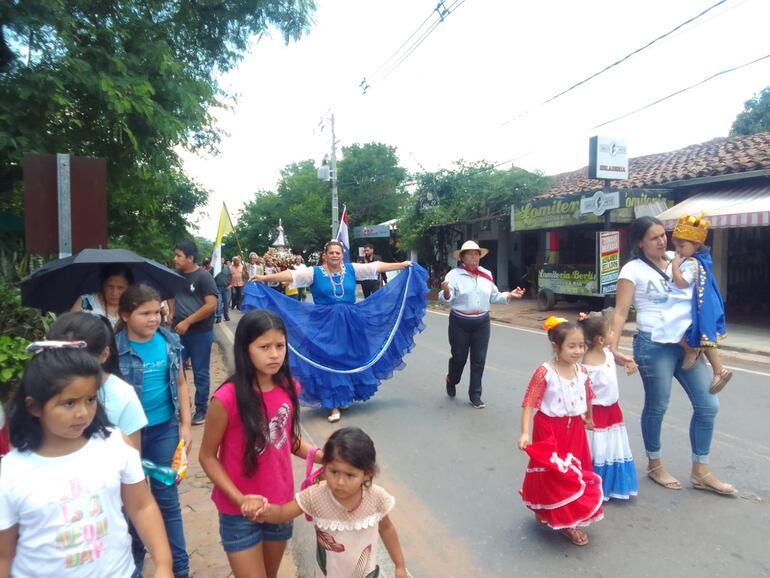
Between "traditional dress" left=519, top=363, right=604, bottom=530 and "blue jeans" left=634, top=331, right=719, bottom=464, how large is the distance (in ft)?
2.52

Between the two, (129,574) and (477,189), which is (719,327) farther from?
(477,189)

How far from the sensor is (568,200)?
16750 mm

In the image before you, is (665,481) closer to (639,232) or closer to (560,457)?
(560,457)

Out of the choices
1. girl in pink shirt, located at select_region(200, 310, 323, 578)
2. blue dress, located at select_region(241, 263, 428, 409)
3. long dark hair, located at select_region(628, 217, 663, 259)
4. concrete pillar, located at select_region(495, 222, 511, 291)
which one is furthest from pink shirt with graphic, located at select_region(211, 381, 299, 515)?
concrete pillar, located at select_region(495, 222, 511, 291)

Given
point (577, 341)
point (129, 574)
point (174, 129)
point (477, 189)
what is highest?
point (477, 189)

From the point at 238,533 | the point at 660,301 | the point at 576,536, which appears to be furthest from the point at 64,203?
the point at 660,301

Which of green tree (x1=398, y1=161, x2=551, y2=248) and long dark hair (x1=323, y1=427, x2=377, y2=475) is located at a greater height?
green tree (x1=398, y1=161, x2=551, y2=248)

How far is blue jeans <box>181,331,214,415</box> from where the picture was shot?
5.88 m

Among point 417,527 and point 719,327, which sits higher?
point 719,327

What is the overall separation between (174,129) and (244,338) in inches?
211

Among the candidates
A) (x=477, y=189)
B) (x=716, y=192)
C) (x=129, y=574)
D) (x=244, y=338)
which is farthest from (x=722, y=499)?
(x=477, y=189)

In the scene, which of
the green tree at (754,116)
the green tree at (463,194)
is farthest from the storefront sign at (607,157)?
the green tree at (754,116)

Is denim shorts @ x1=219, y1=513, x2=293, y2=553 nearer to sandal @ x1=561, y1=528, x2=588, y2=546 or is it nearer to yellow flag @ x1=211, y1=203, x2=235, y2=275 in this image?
sandal @ x1=561, y1=528, x2=588, y2=546

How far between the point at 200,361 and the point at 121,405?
3759mm
